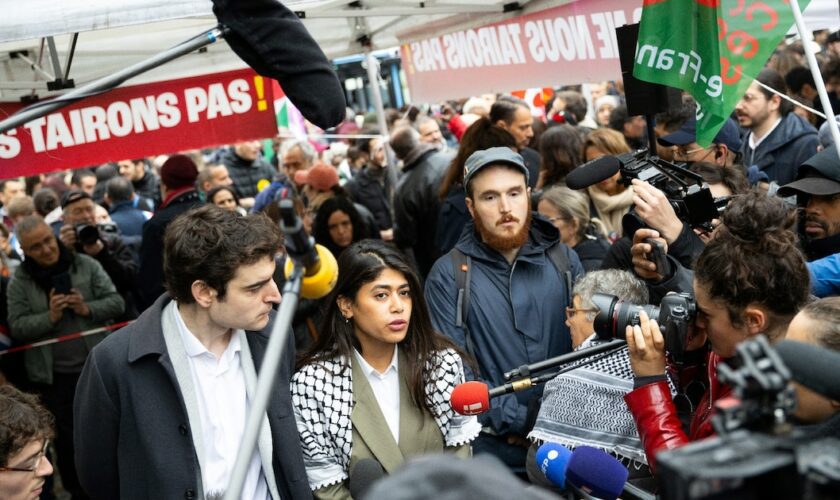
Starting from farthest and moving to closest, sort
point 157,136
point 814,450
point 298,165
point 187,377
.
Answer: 1. point 298,165
2. point 157,136
3. point 187,377
4. point 814,450

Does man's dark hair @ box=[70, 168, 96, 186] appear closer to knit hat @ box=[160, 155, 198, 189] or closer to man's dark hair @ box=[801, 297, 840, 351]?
knit hat @ box=[160, 155, 198, 189]

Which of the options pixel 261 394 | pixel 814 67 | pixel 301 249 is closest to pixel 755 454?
pixel 261 394

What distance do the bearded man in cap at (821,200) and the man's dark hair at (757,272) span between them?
44.0 inches

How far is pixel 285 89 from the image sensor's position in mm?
2902

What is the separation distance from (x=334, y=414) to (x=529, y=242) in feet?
5.03

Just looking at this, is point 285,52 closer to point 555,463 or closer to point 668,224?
point 555,463

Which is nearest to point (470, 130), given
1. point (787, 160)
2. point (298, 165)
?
point (787, 160)

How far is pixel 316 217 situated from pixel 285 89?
15.0 feet

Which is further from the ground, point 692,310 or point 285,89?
point 285,89

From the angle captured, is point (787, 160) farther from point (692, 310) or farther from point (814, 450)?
point (814, 450)

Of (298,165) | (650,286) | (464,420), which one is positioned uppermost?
(298,165)

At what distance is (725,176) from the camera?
5004 millimetres

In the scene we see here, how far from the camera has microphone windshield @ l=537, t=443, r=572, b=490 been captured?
2.97m

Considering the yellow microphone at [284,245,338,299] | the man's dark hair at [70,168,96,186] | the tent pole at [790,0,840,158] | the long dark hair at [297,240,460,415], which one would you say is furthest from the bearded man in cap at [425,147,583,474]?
the man's dark hair at [70,168,96,186]
